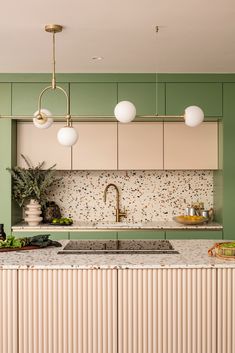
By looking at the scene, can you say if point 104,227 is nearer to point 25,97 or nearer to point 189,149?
point 189,149

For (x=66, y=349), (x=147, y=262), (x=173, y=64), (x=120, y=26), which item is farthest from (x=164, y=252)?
(x=173, y=64)

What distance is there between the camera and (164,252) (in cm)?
329

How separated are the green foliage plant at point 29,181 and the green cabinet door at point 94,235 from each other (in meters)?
0.60

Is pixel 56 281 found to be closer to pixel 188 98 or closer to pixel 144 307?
pixel 144 307

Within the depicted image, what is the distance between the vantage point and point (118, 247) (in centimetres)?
348

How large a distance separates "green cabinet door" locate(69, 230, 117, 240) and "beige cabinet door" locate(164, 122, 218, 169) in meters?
0.94

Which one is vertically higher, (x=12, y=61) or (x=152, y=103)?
(x=12, y=61)

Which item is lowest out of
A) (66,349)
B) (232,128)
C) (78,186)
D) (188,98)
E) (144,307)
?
(66,349)

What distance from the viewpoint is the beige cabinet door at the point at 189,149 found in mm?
5176

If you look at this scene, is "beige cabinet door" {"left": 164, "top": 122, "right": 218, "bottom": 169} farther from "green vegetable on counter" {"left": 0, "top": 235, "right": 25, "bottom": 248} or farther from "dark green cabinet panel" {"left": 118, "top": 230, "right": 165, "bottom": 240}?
"green vegetable on counter" {"left": 0, "top": 235, "right": 25, "bottom": 248}

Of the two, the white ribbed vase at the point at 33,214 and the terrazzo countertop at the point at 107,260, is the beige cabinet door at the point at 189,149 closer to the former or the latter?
the white ribbed vase at the point at 33,214

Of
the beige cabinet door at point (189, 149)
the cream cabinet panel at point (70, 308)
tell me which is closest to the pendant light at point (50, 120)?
the cream cabinet panel at point (70, 308)

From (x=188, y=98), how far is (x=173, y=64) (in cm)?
55

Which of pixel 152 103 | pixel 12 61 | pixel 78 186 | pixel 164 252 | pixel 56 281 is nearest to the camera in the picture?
pixel 56 281
